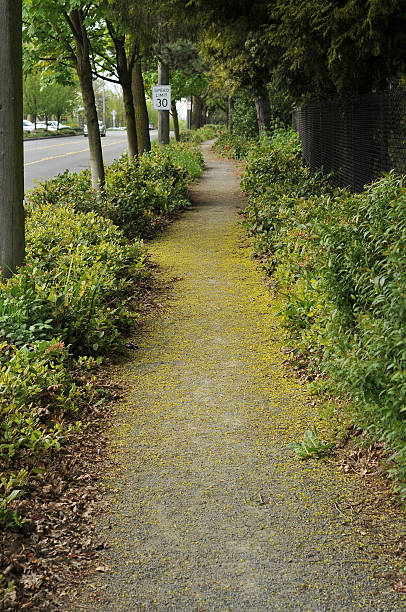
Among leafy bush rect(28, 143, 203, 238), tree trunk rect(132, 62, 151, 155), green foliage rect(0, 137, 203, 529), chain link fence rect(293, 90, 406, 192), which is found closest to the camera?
green foliage rect(0, 137, 203, 529)

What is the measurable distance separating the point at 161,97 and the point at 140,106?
92.2 inches

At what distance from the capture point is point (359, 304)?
4.68 m

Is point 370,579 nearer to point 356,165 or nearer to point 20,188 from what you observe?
point 20,188

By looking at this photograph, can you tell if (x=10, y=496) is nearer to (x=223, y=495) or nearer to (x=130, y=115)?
(x=223, y=495)

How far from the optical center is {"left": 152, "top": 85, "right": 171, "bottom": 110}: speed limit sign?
72.4ft

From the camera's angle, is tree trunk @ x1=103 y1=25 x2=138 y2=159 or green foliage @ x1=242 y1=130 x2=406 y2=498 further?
tree trunk @ x1=103 y1=25 x2=138 y2=159

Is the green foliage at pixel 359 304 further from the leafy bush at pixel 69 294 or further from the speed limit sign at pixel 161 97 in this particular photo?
the speed limit sign at pixel 161 97

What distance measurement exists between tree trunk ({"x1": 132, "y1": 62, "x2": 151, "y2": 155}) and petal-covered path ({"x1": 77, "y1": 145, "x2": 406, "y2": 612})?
47.3 feet

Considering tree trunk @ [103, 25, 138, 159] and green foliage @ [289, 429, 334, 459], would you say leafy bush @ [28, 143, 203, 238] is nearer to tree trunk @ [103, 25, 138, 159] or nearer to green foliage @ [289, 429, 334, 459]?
tree trunk @ [103, 25, 138, 159]

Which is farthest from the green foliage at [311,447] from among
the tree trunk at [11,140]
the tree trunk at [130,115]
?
the tree trunk at [130,115]

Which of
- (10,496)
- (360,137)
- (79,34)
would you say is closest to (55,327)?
(10,496)

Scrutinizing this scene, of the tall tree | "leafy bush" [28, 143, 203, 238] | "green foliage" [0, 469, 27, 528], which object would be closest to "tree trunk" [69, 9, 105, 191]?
the tall tree

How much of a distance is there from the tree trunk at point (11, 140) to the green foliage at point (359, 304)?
8.57 ft

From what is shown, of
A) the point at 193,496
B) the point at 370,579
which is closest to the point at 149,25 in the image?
the point at 193,496
